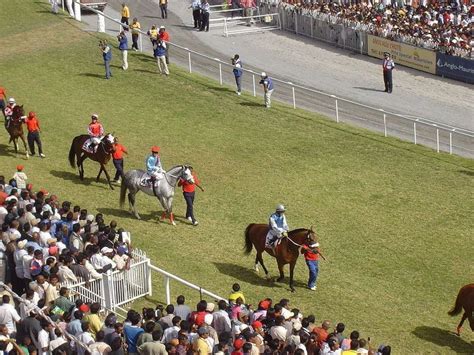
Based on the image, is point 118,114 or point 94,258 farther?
point 118,114

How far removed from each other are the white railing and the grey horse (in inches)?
421

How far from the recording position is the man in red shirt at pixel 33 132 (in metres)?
29.5

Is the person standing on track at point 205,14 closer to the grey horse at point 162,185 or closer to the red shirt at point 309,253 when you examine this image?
the grey horse at point 162,185

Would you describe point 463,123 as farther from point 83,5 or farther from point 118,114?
point 83,5

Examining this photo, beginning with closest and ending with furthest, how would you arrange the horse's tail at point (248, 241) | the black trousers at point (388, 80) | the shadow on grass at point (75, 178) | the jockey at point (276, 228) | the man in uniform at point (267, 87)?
the jockey at point (276, 228), the horse's tail at point (248, 241), the shadow on grass at point (75, 178), the man in uniform at point (267, 87), the black trousers at point (388, 80)

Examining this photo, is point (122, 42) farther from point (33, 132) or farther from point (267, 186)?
point (267, 186)

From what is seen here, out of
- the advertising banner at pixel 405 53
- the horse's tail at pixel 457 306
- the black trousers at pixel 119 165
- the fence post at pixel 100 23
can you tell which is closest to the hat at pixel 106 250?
the black trousers at pixel 119 165

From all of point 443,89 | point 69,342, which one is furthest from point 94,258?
point 443,89

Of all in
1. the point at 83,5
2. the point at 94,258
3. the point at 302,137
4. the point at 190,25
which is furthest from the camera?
the point at 190,25

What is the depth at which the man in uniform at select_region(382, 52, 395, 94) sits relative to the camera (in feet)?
133

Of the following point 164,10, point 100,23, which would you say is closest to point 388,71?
point 100,23

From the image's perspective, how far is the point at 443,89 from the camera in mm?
41812

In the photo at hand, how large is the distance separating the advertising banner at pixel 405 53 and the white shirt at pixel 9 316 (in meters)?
29.5

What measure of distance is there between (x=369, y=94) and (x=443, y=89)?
3.33 m
